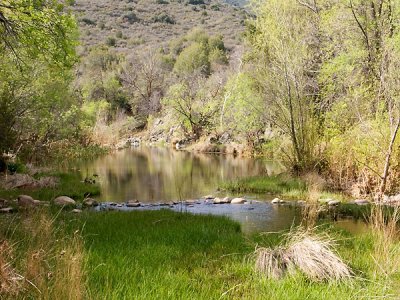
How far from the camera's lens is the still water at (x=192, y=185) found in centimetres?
1129

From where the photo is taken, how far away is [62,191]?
14.5m

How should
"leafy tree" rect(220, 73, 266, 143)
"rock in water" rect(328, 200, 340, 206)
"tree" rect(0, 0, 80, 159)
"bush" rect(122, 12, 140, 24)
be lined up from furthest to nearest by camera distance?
"bush" rect(122, 12, 140, 24) < "leafy tree" rect(220, 73, 266, 143) < "rock in water" rect(328, 200, 340, 206) < "tree" rect(0, 0, 80, 159)

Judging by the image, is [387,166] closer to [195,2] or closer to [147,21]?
[147,21]

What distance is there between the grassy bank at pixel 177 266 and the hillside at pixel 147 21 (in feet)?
235

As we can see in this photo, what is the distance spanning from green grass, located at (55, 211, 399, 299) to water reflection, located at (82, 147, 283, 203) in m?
5.29

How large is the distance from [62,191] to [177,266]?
966cm

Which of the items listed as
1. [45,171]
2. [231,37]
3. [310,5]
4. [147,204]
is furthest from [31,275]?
[231,37]

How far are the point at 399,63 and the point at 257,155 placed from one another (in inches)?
726

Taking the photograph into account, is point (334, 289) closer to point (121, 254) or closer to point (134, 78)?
point (121, 254)

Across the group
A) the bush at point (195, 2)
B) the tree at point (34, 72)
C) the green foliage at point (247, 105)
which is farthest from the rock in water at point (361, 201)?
the bush at point (195, 2)

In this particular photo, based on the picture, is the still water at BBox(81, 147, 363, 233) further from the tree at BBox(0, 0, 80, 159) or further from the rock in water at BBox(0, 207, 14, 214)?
the tree at BBox(0, 0, 80, 159)

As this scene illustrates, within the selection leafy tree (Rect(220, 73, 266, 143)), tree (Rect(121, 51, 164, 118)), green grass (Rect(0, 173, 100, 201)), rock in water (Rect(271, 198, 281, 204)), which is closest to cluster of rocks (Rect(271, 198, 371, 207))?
rock in water (Rect(271, 198, 281, 204))

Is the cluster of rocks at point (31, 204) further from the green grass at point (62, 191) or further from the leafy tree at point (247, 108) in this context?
the leafy tree at point (247, 108)

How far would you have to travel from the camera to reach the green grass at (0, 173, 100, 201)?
43.1 feet
